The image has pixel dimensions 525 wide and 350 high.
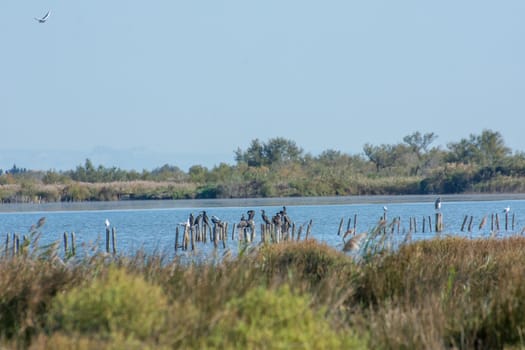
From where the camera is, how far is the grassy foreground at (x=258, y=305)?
287 inches

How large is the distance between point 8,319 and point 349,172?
84.0 m

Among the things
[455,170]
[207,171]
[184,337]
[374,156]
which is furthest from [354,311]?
[374,156]

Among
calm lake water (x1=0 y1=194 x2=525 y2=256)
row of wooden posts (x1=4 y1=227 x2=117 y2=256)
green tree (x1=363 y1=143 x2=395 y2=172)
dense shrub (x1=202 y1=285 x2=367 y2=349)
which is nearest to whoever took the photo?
dense shrub (x1=202 y1=285 x2=367 y2=349)

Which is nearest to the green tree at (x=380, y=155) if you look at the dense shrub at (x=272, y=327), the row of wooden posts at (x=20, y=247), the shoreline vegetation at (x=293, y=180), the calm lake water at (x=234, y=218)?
the shoreline vegetation at (x=293, y=180)

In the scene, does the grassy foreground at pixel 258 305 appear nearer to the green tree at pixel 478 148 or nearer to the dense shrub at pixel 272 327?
the dense shrub at pixel 272 327

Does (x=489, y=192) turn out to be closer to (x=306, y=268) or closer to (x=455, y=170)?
(x=455, y=170)

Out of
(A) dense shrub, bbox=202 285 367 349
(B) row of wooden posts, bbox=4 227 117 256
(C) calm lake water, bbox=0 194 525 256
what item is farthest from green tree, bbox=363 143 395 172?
(A) dense shrub, bbox=202 285 367 349

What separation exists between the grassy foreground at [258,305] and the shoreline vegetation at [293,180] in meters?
74.1

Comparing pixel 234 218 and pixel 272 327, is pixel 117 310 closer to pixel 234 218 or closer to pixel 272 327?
pixel 272 327

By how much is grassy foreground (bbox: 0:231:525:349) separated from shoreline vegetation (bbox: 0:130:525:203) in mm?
74066

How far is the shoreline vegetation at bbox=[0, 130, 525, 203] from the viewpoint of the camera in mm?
86312

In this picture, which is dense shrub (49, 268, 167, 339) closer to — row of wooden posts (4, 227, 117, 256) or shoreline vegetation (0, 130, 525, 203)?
row of wooden posts (4, 227, 117, 256)

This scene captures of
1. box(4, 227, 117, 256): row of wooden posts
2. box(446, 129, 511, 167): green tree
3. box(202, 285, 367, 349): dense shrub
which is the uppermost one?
box(446, 129, 511, 167): green tree

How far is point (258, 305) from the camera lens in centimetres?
754
